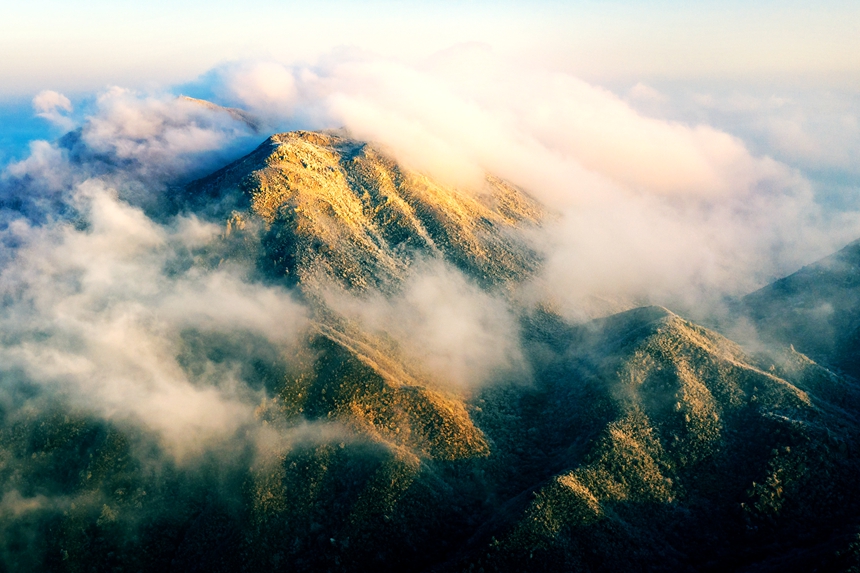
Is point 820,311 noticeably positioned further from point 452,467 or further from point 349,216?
point 349,216

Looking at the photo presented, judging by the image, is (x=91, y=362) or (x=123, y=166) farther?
(x=123, y=166)

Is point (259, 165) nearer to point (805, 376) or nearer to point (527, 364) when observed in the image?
point (527, 364)

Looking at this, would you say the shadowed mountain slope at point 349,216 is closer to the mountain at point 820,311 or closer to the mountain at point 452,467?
the mountain at point 452,467

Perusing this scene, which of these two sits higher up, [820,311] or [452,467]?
[820,311]

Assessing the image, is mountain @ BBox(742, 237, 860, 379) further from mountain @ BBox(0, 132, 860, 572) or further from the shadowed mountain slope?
the shadowed mountain slope

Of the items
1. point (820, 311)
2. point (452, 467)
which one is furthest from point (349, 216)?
point (820, 311)

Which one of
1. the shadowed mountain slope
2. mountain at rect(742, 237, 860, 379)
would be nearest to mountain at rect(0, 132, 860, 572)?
the shadowed mountain slope

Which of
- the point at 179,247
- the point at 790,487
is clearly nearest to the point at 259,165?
the point at 179,247
